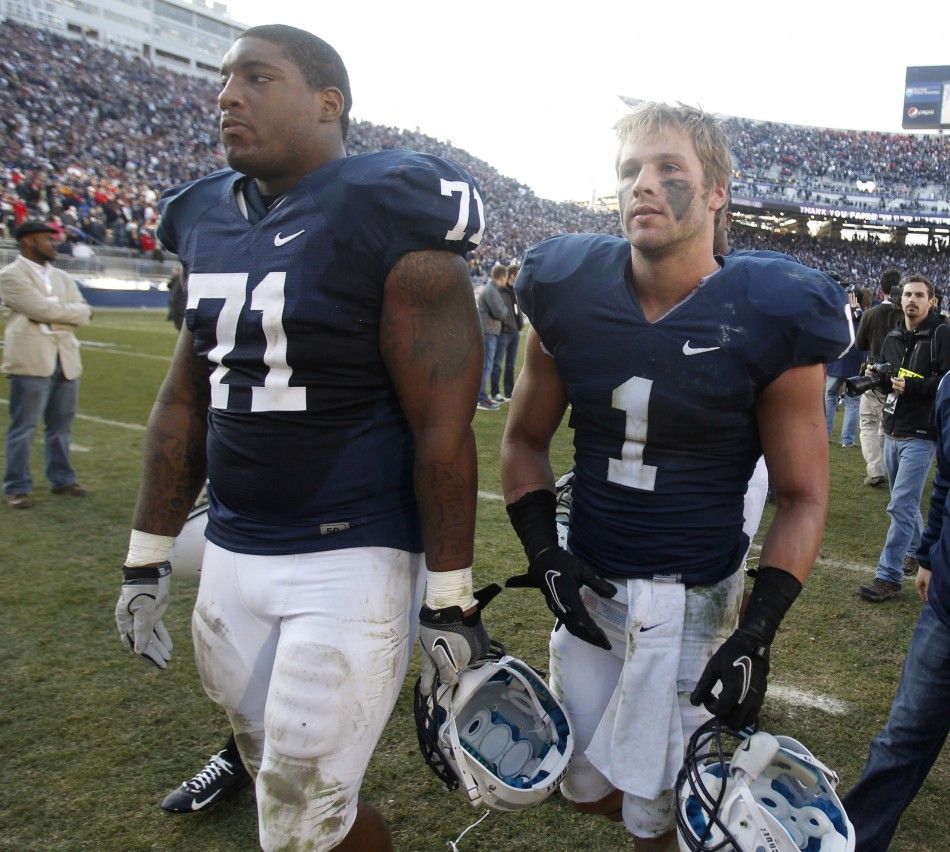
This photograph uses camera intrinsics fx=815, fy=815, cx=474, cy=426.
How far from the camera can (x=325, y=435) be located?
67.8 inches

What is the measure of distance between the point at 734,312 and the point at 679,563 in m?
0.56

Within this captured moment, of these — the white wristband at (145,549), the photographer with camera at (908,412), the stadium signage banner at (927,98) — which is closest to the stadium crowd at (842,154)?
the stadium signage banner at (927,98)

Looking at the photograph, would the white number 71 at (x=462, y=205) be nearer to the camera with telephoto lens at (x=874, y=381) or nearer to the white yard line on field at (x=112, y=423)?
the camera with telephoto lens at (x=874, y=381)

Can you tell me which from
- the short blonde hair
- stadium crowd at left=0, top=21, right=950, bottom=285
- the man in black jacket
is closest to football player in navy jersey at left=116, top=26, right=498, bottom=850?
the short blonde hair

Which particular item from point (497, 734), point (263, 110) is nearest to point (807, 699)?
point (497, 734)

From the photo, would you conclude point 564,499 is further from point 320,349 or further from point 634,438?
point 320,349

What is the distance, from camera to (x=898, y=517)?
14.1 feet

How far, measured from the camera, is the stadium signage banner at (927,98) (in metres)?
39.8

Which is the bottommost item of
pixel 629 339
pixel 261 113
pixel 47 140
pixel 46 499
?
pixel 46 499

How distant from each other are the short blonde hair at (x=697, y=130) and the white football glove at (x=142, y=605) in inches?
60.7

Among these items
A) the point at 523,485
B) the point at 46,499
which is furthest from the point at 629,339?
the point at 46,499

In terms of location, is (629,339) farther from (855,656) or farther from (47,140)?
(47,140)

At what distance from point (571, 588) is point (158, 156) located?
29.4 metres

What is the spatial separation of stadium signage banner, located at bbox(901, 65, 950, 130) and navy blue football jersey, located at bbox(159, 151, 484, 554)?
47115mm
